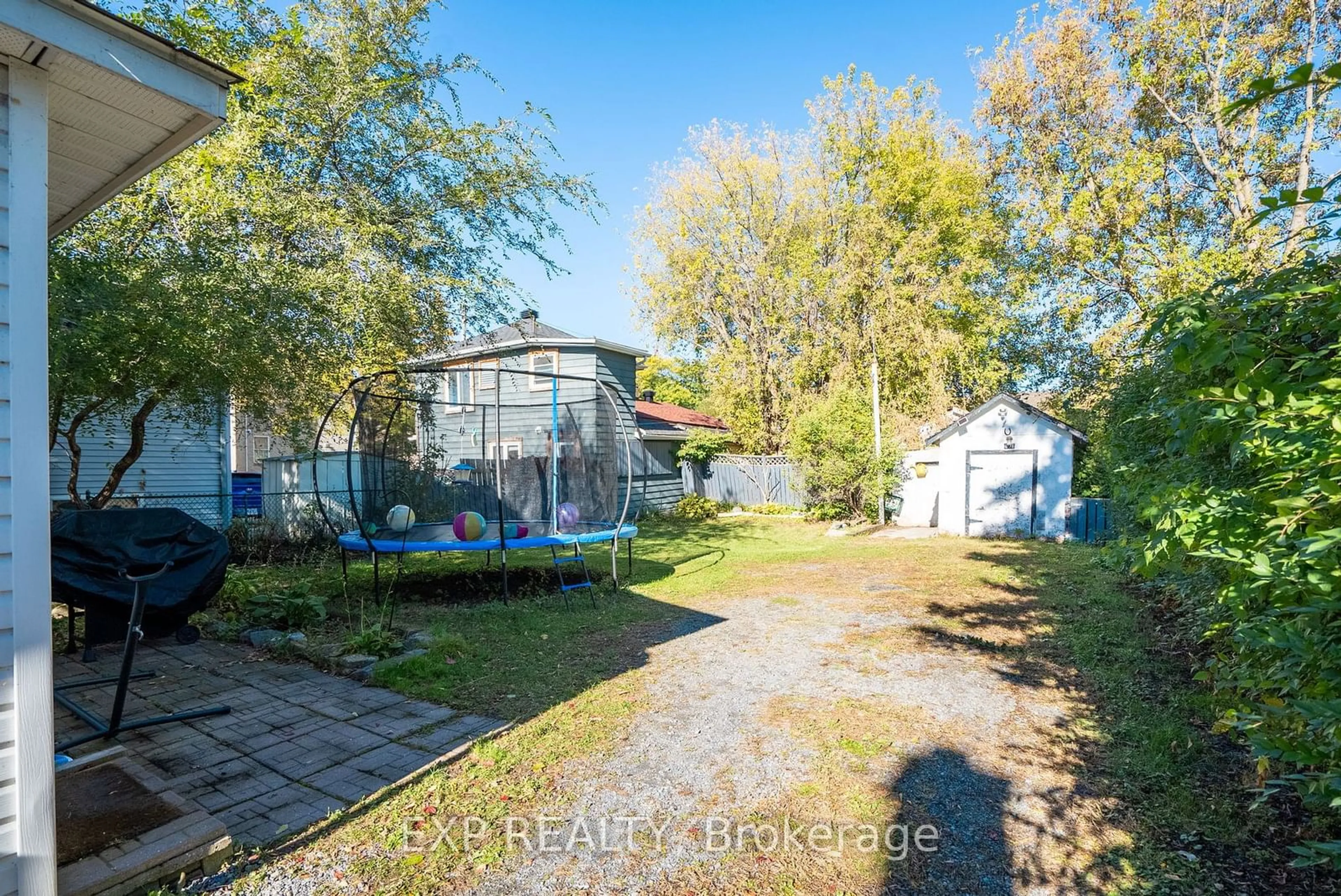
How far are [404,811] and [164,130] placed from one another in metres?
2.93

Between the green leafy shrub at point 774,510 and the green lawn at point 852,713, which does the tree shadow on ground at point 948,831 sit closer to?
the green lawn at point 852,713

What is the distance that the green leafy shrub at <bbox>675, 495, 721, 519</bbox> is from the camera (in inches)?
667

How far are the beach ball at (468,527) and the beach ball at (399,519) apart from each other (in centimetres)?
55

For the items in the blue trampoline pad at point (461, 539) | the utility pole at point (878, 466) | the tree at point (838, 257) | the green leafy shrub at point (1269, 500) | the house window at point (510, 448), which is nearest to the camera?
the green leafy shrub at point (1269, 500)

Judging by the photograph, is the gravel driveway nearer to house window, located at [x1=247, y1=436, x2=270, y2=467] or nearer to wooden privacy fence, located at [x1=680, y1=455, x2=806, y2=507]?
wooden privacy fence, located at [x1=680, y1=455, x2=806, y2=507]

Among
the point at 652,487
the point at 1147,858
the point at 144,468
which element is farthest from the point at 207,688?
the point at 652,487

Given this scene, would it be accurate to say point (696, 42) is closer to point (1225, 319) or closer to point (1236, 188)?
point (1236, 188)

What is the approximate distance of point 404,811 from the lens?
278 cm

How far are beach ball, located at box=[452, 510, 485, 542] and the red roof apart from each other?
1085 centimetres

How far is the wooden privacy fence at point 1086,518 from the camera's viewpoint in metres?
12.3

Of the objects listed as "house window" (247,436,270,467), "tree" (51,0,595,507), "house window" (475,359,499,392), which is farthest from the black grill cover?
"house window" (247,436,270,467)

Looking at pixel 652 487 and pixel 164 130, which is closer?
pixel 164 130

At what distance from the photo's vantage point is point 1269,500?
1.86 m

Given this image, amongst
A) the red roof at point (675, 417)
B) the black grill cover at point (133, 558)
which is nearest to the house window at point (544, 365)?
the red roof at point (675, 417)
